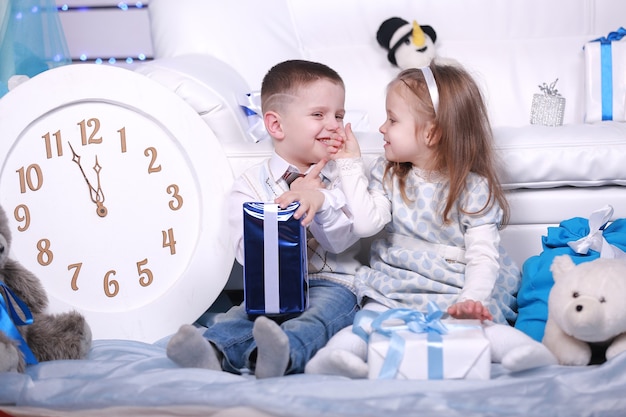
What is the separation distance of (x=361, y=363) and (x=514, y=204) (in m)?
0.66

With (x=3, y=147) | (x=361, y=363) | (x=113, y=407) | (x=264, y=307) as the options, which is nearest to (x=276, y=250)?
(x=264, y=307)

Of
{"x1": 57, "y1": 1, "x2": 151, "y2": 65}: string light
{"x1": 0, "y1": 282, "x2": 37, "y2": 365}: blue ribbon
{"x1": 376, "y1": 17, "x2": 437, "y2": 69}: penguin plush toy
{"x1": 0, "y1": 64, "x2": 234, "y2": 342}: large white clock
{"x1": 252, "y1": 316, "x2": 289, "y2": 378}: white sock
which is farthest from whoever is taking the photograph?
{"x1": 57, "y1": 1, "x2": 151, "y2": 65}: string light

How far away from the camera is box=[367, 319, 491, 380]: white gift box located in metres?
1.19

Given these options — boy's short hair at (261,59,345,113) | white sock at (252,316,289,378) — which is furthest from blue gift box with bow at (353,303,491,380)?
boy's short hair at (261,59,345,113)

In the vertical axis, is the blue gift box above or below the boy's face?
below

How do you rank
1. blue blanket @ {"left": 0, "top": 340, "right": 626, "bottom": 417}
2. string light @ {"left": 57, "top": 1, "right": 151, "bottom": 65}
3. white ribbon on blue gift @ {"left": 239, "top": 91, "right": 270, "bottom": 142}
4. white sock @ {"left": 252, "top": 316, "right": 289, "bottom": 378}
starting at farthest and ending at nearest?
string light @ {"left": 57, "top": 1, "right": 151, "bottom": 65}
white ribbon on blue gift @ {"left": 239, "top": 91, "right": 270, "bottom": 142}
white sock @ {"left": 252, "top": 316, "right": 289, "bottom": 378}
blue blanket @ {"left": 0, "top": 340, "right": 626, "bottom": 417}

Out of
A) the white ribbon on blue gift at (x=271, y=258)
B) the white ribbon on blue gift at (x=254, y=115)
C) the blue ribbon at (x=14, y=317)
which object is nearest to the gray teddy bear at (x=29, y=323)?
the blue ribbon at (x=14, y=317)

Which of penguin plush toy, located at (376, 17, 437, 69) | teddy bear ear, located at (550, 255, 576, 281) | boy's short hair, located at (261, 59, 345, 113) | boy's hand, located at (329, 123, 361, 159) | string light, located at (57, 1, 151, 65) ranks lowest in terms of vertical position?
teddy bear ear, located at (550, 255, 576, 281)

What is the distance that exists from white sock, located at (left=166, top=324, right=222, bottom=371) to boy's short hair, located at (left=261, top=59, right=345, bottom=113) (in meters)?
0.55

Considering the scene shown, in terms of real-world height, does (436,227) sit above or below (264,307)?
above

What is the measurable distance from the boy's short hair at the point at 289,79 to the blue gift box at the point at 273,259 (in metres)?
0.29

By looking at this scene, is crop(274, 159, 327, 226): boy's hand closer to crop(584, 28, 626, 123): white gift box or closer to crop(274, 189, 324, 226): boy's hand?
crop(274, 189, 324, 226): boy's hand

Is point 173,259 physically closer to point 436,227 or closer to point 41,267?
point 41,267

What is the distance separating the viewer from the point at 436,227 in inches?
61.2
